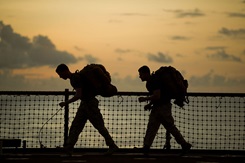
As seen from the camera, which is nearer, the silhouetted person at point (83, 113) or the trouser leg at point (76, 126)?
the silhouetted person at point (83, 113)

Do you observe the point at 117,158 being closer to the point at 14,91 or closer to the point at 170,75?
the point at 170,75

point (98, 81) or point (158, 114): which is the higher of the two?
point (98, 81)

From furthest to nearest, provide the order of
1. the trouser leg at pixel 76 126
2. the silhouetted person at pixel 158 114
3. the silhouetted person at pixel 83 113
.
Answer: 1. the silhouetted person at pixel 158 114
2. the trouser leg at pixel 76 126
3. the silhouetted person at pixel 83 113

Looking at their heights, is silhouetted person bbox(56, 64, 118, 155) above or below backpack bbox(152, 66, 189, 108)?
below

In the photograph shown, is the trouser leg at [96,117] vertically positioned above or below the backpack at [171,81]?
below

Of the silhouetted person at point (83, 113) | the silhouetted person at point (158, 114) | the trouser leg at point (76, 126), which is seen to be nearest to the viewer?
the silhouetted person at point (83, 113)

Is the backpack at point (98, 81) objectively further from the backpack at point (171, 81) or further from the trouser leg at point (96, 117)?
the backpack at point (171, 81)

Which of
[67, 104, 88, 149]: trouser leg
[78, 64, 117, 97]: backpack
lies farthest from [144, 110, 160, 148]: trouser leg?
[67, 104, 88, 149]: trouser leg

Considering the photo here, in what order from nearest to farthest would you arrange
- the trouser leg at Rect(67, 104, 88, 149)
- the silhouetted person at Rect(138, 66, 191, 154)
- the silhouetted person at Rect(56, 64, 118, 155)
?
the silhouetted person at Rect(56, 64, 118, 155) < the trouser leg at Rect(67, 104, 88, 149) < the silhouetted person at Rect(138, 66, 191, 154)

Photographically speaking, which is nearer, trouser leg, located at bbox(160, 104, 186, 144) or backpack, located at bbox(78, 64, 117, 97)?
backpack, located at bbox(78, 64, 117, 97)

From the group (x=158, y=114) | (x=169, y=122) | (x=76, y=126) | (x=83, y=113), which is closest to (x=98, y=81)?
(x=83, y=113)

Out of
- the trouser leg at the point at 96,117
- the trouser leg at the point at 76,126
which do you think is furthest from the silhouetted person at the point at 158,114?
the trouser leg at the point at 76,126

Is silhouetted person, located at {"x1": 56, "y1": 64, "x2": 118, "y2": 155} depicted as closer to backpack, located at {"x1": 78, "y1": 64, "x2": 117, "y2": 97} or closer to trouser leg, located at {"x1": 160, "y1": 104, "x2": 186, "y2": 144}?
backpack, located at {"x1": 78, "y1": 64, "x2": 117, "y2": 97}

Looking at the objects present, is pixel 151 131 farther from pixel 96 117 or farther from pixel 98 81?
pixel 98 81
